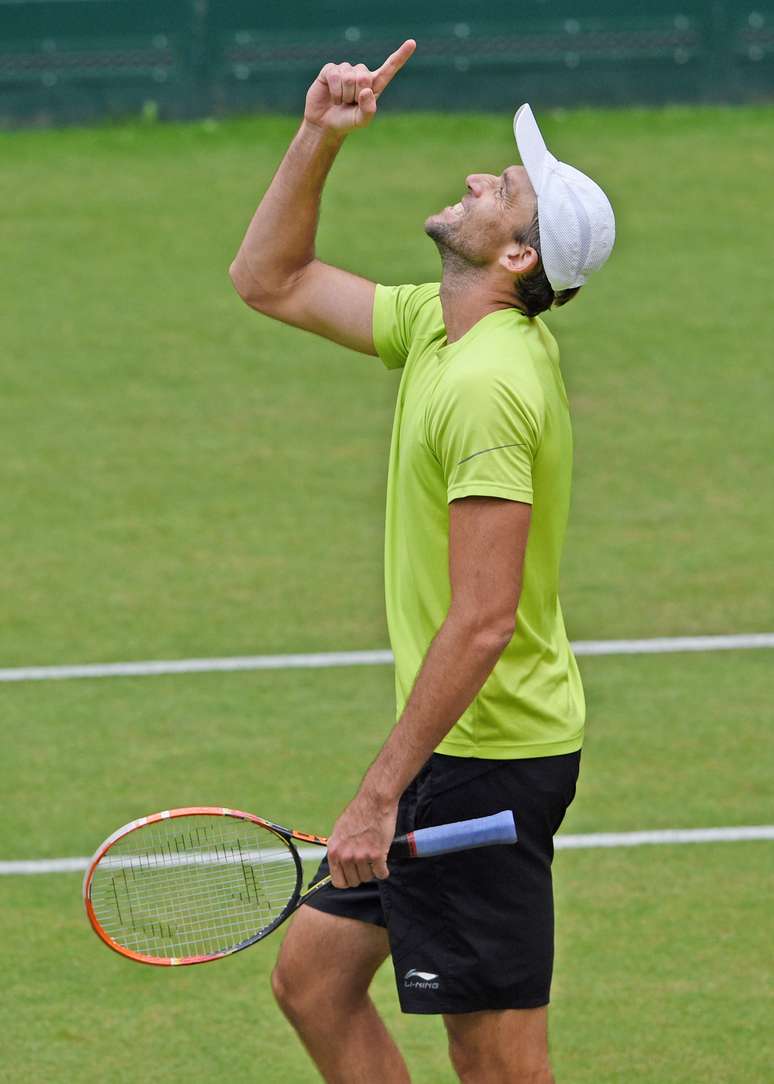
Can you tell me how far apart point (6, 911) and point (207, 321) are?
26.9 ft

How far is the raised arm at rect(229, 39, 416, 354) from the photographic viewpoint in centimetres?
511

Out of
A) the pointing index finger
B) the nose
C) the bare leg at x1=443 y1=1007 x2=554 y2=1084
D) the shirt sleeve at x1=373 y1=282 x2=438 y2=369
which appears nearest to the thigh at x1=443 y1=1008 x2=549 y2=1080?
the bare leg at x1=443 y1=1007 x2=554 y2=1084

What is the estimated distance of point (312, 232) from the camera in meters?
5.30

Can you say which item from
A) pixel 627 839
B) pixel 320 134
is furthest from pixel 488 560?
pixel 627 839

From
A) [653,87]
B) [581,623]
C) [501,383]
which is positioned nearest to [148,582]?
[581,623]

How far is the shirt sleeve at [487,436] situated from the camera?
430 cm

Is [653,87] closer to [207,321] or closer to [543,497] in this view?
[207,321]

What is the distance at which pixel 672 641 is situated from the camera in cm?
909

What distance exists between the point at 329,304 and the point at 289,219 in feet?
0.83

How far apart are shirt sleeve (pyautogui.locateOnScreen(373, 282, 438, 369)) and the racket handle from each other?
4.27ft

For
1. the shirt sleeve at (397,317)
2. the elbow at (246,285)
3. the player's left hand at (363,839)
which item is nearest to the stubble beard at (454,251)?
the shirt sleeve at (397,317)

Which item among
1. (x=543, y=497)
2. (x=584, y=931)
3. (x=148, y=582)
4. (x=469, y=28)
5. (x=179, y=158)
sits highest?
(x=469, y=28)

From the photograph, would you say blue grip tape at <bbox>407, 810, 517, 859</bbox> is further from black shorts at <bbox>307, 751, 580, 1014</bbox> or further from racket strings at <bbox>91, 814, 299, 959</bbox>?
racket strings at <bbox>91, 814, 299, 959</bbox>

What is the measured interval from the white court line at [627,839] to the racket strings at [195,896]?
A: 0.35 metres
